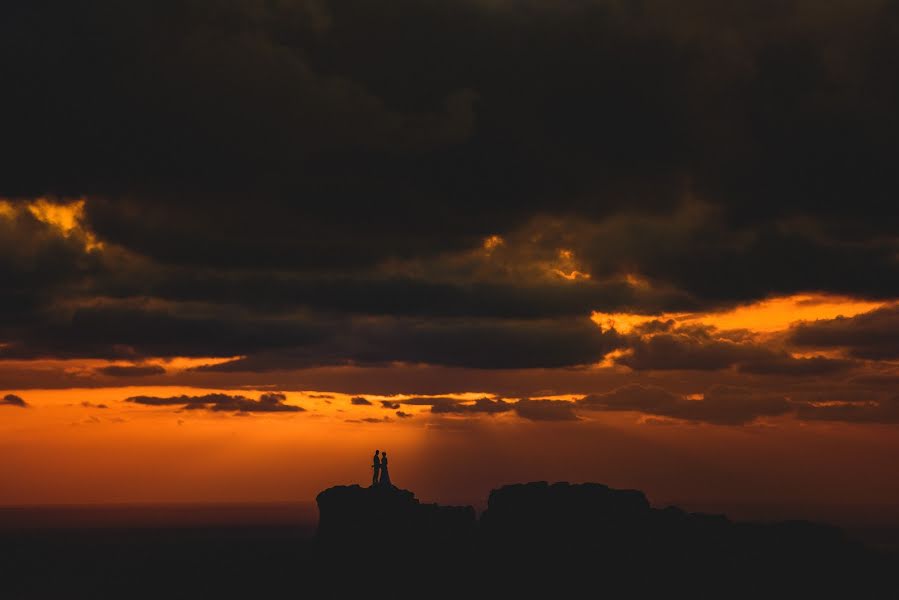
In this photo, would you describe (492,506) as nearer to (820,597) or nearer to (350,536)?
(350,536)

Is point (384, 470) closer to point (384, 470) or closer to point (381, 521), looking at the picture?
point (384, 470)

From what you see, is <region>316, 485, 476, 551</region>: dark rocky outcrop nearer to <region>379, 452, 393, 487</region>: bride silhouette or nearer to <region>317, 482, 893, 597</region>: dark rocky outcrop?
<region>317, 482, 893, 597</region>: dark rocky outcrop

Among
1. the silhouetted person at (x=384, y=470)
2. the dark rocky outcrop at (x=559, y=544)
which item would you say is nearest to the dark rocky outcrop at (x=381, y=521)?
the dark rocky outcrop at (x=559, y=544)

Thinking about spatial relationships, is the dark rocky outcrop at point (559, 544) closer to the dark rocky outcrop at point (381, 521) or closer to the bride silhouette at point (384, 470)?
the dark rocky outcrop at point (381, 521)

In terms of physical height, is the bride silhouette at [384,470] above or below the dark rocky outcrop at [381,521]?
above

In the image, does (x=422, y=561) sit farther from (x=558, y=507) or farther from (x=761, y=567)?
(x=761, y=567)

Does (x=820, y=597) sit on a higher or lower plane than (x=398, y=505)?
lower

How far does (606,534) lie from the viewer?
155m

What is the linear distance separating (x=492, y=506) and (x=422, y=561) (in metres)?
12.6

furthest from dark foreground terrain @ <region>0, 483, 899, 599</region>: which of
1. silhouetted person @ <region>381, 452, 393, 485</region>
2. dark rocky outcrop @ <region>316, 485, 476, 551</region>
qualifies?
silhouetted person @ <region>381, 452, 393, 485</region>

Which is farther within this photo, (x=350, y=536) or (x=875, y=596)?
(x=875, y=596)

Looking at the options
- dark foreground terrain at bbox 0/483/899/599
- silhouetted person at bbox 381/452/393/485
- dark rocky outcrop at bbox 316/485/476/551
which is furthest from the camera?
dark foreground terrain at bbox 0/483/899/599

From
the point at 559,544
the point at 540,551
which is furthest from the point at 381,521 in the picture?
the point at 559,544

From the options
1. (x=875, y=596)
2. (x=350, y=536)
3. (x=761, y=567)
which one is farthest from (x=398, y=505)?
(x=875, y=596)
